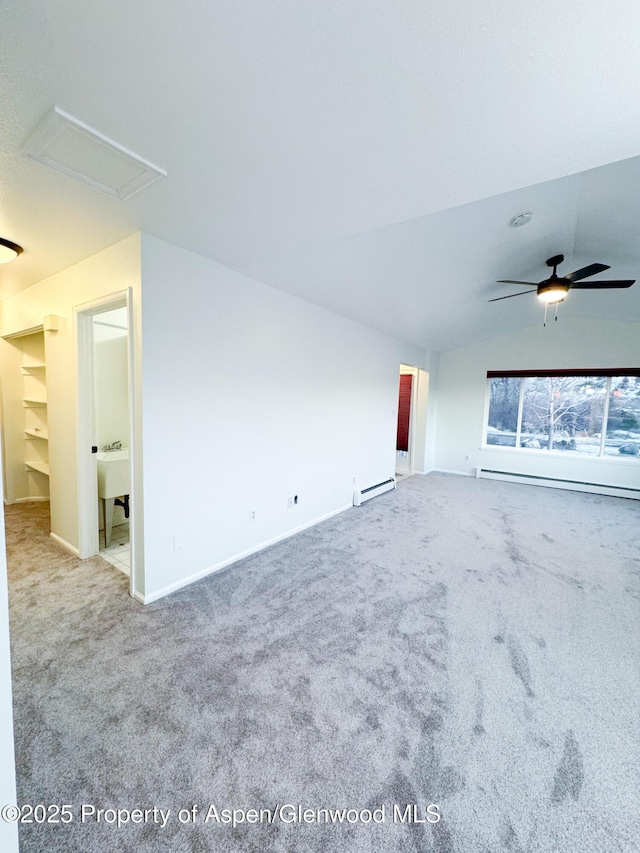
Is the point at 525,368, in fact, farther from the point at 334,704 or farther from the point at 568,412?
the point at 334,704

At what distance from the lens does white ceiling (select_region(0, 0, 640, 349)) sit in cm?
94

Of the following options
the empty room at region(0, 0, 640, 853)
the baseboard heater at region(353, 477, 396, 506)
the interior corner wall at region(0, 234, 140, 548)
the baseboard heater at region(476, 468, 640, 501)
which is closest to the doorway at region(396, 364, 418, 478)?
the baseboard heater at region(353, 477, 396, 506)

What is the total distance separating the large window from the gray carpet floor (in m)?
3.46

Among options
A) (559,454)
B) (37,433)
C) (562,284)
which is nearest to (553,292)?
(562,284)

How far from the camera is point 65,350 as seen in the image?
284 cm

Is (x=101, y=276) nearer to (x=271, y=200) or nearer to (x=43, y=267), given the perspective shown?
(x=43, y=267)

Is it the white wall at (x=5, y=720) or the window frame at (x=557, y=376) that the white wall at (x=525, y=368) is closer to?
the window frame at (x=557, y=376)

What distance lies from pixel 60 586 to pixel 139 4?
314 cm

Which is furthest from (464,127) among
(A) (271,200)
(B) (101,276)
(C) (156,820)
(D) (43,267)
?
(D) (43,267)

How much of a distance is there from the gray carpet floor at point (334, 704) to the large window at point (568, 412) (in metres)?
3.46

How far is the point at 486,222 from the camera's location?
2588 millimetres

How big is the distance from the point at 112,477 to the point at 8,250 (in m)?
1.85

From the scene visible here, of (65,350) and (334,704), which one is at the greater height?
(65,350)

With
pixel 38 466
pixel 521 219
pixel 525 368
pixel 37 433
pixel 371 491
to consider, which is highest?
pixel 521 219
